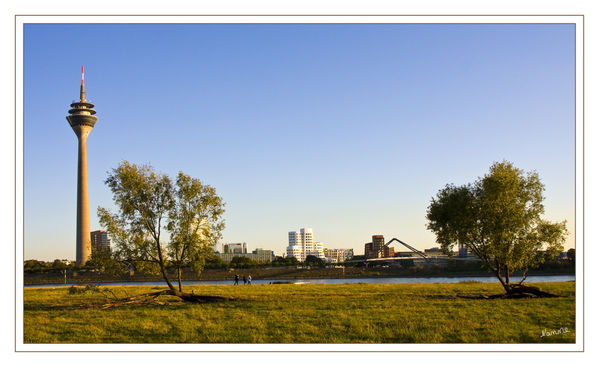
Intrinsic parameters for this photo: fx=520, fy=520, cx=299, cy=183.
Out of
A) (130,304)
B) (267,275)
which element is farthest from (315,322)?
(267,275)

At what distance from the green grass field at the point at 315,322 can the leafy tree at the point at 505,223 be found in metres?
3.85

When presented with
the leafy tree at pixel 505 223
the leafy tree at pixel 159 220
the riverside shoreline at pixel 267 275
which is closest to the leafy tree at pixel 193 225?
the leafy tree at pixel 159 220

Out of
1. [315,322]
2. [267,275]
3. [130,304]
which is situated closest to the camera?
[315,322]

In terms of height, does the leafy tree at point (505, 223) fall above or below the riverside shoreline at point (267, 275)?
above

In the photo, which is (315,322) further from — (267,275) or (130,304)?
(267,275)

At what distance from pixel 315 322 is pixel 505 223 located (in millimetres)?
18546

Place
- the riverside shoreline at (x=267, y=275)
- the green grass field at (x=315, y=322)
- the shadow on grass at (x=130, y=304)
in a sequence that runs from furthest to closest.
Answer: the riverside shoreline at (x=267, y=275) → the shadow on grass at (x=130, y=304) → the green grass field at (x=315, y=322)

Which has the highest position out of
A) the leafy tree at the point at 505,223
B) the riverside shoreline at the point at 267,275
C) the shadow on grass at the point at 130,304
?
the leafy tree at the point at 505,223

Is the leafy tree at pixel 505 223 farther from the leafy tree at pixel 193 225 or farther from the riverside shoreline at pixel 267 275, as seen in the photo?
the riverside shoreline at pixel 267 275

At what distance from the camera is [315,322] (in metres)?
25.8

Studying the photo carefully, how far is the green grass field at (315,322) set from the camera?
2228 centimetres

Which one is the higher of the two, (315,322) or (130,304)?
(315,322)

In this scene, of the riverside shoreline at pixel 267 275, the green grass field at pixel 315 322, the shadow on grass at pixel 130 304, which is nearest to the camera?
the green grass field at pixel 315 322
